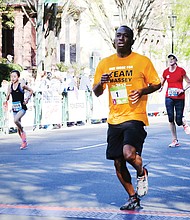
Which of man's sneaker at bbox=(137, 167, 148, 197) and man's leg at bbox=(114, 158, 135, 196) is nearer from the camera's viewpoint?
man's sneaker at bbox=(137, 167, 148, 197)

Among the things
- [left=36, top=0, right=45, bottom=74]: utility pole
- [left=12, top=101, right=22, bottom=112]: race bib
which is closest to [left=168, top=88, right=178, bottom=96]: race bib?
[left=12, top=101, right=22, bottom=112]: race bib

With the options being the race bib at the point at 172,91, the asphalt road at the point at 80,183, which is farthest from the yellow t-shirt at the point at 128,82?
the race bib at the point at 172,91

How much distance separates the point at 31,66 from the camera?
35875 mm

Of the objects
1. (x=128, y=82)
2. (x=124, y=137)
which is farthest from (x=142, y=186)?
(x=128, y=82)

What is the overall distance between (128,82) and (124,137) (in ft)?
1.92

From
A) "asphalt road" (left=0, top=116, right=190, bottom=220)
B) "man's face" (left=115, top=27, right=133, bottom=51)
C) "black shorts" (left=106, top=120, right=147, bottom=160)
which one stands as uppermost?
"man's face" (left=115, top=27, right=133, bottom=51)

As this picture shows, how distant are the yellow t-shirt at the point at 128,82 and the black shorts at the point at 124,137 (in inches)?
2.3

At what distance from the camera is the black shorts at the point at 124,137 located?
6805 millimetres

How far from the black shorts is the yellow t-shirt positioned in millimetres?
59

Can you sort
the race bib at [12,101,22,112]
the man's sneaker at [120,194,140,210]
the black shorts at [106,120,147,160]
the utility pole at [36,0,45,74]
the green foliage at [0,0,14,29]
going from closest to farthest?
the black shorts at [106,120,147,160] < the man's sneaker at [120,194,140,210] < the race bib at [12,101,22,112] < the utility pole at [36,0,45,74] < the green foliage at [0,0,14,29]

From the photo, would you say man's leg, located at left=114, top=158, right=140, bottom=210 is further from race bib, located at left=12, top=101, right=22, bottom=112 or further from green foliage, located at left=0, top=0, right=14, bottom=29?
green foliage, located at left=0, top=0, right=14, bottom=29

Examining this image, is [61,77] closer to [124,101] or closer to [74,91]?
[74,91]

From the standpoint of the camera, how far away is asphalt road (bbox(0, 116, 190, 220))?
22.7ft

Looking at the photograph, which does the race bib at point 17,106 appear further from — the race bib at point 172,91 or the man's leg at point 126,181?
the man's leg at point 126,181
